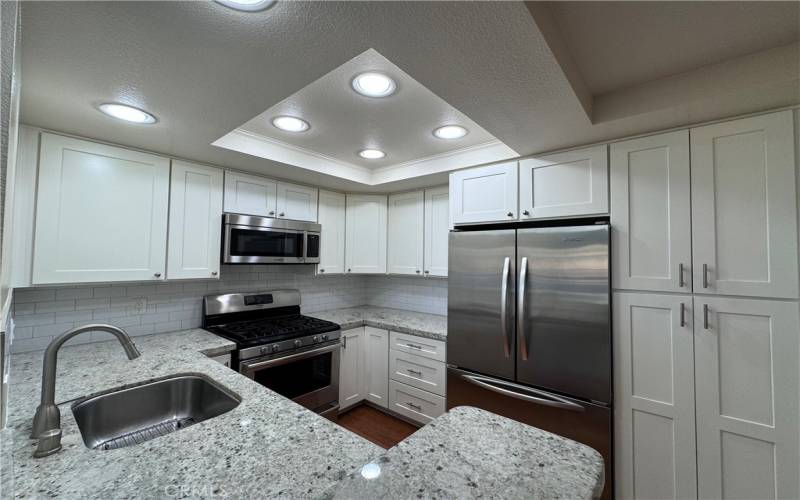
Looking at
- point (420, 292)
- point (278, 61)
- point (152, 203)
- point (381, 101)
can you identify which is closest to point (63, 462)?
point (278, 61)

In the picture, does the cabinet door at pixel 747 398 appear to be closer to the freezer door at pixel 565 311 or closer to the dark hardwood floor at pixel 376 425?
the freezer door at pixel 565 311

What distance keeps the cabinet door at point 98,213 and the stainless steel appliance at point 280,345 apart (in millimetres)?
668

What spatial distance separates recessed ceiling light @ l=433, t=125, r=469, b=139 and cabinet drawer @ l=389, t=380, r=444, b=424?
2.08 metres

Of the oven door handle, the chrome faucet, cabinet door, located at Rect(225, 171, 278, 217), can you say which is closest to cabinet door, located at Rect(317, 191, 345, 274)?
cabinet door, located at Rect(225, 171, 278, 217)

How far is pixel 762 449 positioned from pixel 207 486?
2.30 meters

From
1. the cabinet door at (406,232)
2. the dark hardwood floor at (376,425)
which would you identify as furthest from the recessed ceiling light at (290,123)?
the dark hardwood floor at (376,425)

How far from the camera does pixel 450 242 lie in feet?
7.96

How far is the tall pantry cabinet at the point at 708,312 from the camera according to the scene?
1447mm

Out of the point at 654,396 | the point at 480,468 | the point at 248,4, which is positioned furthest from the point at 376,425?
the point at 248,4

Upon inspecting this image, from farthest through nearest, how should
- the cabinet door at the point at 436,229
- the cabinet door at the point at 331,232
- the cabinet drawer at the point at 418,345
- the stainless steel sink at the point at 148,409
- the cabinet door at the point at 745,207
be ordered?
the cabinet door at the point at 331,232
the cabinet door at the point at 436,229
the cabinet drawer at the point at 418,345
the cabinet door at the point at 745,207
the stainless steel sink at the point at 148,409

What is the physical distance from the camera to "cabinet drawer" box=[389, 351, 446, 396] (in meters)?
2.64

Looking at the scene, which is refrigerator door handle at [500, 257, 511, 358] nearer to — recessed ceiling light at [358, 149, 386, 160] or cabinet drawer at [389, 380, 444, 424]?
cabinet drawer at [389, 380, 444, 424]

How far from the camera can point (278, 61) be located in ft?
3.96

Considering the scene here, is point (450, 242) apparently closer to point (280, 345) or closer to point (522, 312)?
point (522, 312)
